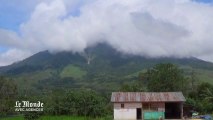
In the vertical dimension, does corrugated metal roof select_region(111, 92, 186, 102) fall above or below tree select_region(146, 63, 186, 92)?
below

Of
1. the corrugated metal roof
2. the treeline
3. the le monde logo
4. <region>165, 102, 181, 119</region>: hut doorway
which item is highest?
the treeline

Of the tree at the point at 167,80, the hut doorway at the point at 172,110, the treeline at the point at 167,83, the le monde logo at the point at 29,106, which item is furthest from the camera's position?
the tree at the point at 167,80

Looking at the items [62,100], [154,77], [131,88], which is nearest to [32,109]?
[62,100]

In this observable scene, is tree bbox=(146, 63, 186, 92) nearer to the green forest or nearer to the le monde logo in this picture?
the green forest

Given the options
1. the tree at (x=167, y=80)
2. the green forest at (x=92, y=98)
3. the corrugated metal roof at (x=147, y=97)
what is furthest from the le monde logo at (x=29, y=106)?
the tree at (x=167, y=80)

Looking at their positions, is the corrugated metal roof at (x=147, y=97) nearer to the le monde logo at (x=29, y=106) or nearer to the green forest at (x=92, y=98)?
the green forest at (x=92, y=98)

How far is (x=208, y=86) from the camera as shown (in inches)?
2413

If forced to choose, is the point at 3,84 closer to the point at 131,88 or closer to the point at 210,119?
the point at 131,88

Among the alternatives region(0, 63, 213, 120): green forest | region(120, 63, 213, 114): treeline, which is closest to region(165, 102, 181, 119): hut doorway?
region(0, 63, 213, 120): green forest

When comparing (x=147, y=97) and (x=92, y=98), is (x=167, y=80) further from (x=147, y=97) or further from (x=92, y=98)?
(x=92, y=98)

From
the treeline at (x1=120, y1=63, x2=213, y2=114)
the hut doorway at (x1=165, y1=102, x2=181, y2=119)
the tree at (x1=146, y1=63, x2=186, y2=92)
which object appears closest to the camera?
the hut doorway at (x1=165, y1=102, x2=181, y2=119)

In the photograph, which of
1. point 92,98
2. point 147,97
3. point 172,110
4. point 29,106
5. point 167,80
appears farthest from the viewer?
point 167,80

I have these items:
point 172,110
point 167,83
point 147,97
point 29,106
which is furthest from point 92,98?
point 167,83

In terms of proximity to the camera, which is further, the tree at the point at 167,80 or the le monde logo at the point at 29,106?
the tree at the point at 167,80
